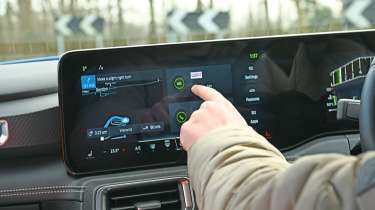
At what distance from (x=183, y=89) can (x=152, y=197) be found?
1.26 feet

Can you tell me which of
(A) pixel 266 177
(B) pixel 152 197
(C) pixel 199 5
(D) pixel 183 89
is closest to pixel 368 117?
(A) pixel 266 177

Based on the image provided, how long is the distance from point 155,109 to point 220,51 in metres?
0.29

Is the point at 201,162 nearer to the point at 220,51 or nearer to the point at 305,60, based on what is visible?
the point at 220,51

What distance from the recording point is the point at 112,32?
242 centimetres

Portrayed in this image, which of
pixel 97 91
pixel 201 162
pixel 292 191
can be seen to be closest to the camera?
pixel 292 191

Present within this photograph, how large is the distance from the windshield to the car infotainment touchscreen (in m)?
0.17

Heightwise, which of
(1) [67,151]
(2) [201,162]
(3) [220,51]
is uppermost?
(3) [220,51]

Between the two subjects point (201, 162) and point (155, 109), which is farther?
point (155, 109)

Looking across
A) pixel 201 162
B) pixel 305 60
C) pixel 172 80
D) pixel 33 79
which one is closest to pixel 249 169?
pixel 201 162

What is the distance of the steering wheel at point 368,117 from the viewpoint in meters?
1.43

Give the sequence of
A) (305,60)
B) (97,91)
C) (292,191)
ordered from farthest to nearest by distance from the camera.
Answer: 1. (305,60)
2. (97,91)
3. (292,191)

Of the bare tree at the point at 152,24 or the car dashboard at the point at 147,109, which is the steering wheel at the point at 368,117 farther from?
the bare tree at the point at 152,24

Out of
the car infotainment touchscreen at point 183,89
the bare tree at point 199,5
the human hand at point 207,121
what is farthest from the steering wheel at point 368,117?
the bare tree at point 199,5

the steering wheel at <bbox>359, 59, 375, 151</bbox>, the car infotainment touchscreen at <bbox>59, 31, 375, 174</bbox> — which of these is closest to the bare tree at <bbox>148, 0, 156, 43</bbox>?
the car infotainment touchscreen at <bbox>59, 31, 375, 174</bbox>
